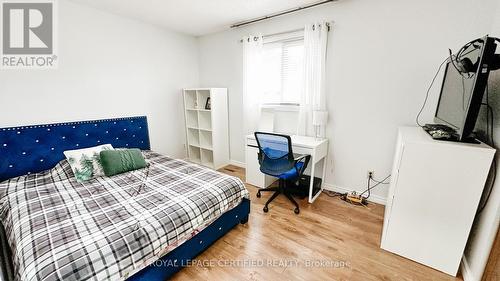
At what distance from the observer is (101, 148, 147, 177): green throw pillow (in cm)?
227

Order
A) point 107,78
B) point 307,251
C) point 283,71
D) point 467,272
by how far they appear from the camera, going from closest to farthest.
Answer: point 467,272 → point 307,251 → point 107,78 → point 283,71

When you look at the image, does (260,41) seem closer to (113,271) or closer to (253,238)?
(253,238)

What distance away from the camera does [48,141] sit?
90.4 inches

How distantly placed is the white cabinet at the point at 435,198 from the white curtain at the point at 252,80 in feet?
6.72

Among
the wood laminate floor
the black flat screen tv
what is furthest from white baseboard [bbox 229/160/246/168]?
the black flat screen tv

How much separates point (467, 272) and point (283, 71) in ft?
8.95

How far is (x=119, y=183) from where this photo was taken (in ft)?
6.83

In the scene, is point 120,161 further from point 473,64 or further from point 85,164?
point 473,64

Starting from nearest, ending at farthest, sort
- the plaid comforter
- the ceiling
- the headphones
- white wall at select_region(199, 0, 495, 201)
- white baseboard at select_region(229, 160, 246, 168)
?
the plaid comforter → the headphones → white wall at select_region(199, 0, 495, 201) → the ceiling → white baseboard at select_region(229, 160, 246, 168)

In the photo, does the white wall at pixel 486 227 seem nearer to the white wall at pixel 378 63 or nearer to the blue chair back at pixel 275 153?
the white wall at pixel 378 63

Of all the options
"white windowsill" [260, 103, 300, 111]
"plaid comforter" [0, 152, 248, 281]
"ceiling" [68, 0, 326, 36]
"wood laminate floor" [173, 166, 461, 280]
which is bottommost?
"wood laminate floor" [173, 166, 461, 280]

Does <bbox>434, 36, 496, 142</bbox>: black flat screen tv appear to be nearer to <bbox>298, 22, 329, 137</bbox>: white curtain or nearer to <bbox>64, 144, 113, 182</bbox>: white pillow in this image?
<bbox>298, 22, 329, 137</bbox>: white curtain

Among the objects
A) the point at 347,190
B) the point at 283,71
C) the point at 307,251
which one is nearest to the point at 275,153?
the point at 307,251

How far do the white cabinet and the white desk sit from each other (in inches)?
35.6
